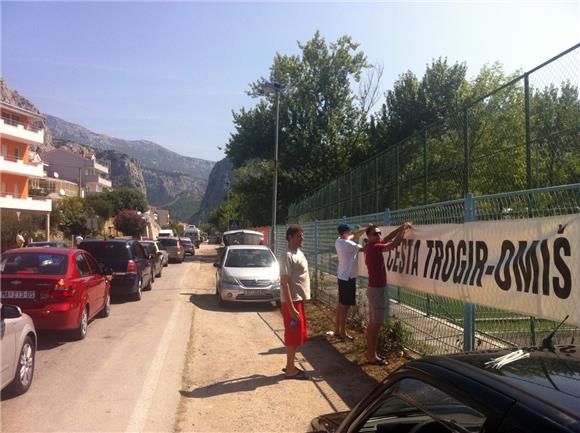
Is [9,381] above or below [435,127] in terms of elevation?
below

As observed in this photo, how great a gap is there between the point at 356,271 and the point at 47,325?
4.92m

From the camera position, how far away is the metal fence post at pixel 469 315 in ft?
17.7

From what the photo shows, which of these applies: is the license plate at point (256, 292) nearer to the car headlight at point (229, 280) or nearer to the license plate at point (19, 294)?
the car headlight at point (229, 280)

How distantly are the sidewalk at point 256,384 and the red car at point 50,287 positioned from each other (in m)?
1.94

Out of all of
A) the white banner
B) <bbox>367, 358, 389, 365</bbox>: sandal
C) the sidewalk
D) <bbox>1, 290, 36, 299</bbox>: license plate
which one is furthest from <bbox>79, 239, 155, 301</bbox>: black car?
the white banner

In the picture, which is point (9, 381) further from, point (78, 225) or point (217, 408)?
point (78, 225)

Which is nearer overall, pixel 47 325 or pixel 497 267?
pixel 497 267

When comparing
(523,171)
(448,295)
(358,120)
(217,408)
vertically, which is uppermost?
(358,120)

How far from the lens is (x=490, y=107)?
7895 mm

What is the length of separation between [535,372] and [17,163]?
52295 mm

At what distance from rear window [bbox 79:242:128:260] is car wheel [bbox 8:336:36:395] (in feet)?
27.1

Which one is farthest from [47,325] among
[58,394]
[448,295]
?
[448,295]

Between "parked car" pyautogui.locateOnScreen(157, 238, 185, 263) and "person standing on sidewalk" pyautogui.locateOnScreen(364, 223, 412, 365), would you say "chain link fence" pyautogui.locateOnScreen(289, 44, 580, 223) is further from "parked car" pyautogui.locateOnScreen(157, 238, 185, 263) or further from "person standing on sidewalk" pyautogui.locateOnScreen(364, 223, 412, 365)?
"parked car" pyautogui.locateOnScreen(157, 238, 185, 263)

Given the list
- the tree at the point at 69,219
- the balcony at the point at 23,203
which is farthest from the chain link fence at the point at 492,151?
the tree at the point at 69,219
